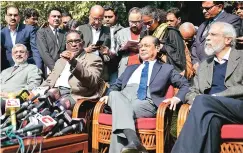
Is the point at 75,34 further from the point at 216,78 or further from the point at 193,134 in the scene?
the point at 193,134

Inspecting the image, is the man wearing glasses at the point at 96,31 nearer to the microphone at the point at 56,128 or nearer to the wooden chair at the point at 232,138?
the microphone at the point at 56,128

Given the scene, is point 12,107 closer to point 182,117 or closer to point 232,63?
point 182,117

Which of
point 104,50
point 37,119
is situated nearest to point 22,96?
point 37,119

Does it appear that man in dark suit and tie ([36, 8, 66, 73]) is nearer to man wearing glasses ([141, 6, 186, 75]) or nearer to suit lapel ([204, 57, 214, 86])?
man wearing glasses ([141, 6, 186, 75])

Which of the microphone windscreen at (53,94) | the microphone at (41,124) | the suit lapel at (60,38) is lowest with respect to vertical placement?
the microphone at (41,124)

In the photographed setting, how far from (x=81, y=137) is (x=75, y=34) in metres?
1.60

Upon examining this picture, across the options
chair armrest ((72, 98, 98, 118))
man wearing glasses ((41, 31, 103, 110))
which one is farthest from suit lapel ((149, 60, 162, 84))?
chair armrest ((72, 98, 98, 118))

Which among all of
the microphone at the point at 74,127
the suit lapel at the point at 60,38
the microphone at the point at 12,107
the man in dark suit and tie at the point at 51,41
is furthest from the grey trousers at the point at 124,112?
the suit lapel at the point at 60,38

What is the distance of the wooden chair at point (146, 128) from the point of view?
412cm

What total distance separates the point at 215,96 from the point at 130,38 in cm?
222

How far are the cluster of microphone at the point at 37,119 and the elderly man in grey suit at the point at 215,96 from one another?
977 mm

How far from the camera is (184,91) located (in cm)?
445

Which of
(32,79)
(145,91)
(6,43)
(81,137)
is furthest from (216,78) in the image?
(6,43)

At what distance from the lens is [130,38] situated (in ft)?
19.1
